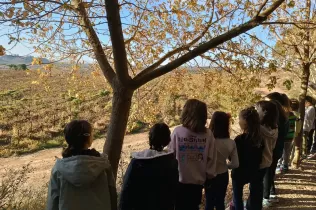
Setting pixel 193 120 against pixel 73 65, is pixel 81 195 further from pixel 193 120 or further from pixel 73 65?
pixel 73 65

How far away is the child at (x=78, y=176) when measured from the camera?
7.50 feet

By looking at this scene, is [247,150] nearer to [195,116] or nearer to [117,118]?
[195,116]

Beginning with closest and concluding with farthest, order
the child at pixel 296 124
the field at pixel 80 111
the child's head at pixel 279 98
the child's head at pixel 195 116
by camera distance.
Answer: the child's head at pixel 195 116
the child's head at pixel 279 98
the field at pixel 80 111
the child at pixel 296 124

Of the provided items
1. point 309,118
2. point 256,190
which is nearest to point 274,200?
point 256,190

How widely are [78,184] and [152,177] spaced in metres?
→ 0.63

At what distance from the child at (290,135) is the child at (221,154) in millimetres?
2583

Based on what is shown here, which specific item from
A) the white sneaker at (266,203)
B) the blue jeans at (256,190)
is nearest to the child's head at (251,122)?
the blue jeans at (256,190)

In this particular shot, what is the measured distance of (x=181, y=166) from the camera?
3197 mm

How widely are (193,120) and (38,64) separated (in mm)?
2978

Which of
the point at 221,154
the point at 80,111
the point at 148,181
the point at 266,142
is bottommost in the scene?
the point at 80,111

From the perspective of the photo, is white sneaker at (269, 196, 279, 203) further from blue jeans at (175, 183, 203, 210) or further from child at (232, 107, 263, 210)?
blue jeans at (175, 183, 203, 210)

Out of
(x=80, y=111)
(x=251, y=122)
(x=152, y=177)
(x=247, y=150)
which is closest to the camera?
(x=152, y=177)

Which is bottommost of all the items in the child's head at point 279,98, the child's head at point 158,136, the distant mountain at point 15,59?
the child's head at point 158,136

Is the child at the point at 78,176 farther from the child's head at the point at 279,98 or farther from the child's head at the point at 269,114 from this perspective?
the child's head at the point at 279,98
